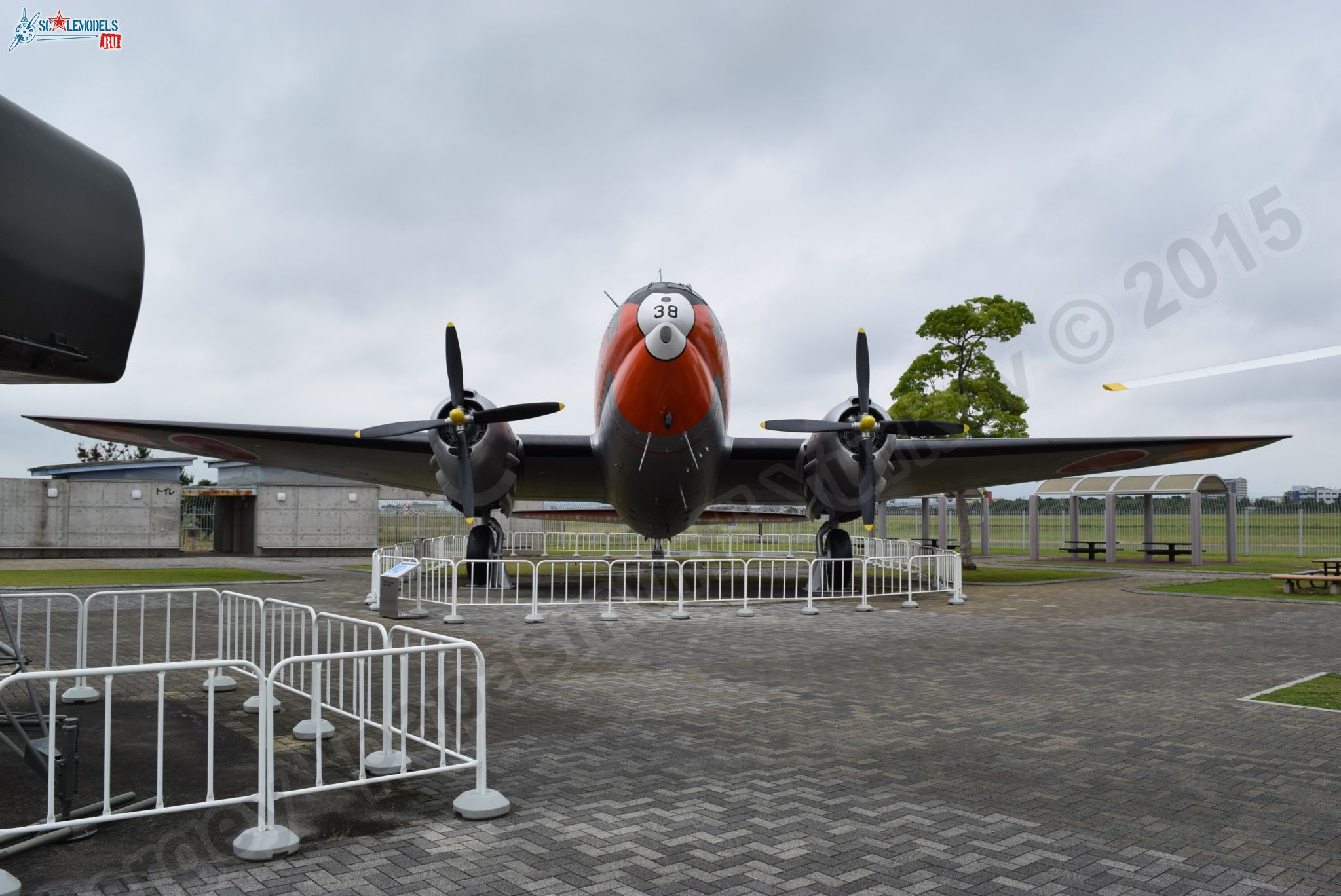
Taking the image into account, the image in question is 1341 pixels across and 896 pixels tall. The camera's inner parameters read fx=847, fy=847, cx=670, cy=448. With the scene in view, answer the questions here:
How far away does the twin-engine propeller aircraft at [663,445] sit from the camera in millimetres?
15734

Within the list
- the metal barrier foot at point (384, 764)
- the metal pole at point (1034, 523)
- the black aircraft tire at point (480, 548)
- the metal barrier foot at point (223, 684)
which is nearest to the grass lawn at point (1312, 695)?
the metal barrier foot at point (384, 764)

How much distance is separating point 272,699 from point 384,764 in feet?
4.20

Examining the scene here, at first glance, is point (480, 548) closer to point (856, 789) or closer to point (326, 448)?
point (326, 448)

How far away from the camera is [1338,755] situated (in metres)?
5.80

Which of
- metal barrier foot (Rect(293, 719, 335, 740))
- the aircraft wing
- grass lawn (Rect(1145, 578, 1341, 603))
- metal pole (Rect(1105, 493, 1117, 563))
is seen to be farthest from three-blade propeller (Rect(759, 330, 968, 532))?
metal pole (Rect(1105, 493, 1117, 563))

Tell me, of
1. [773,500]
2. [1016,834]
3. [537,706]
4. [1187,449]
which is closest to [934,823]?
A: [1016,834]

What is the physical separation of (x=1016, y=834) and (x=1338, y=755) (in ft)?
10.3

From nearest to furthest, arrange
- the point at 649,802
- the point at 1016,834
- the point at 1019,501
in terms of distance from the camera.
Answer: the point at 1016,834 < the point at 649,802 < the point at 1019,501

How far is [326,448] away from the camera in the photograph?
66.4ft

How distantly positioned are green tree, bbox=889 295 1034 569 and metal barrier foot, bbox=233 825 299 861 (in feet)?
78.4

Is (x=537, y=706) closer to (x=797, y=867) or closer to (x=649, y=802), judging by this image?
(x=649, y=802)

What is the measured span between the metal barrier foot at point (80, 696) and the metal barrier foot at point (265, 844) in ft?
15.2

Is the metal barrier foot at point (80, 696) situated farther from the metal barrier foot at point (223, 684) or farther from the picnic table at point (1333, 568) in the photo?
the picnic table at point (1333, 568)

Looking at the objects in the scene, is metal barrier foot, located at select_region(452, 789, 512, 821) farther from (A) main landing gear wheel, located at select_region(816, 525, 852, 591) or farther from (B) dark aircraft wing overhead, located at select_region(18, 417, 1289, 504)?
(B) dark aircraft wing overhead, located at select_region(18, 417, 1289, 504)
